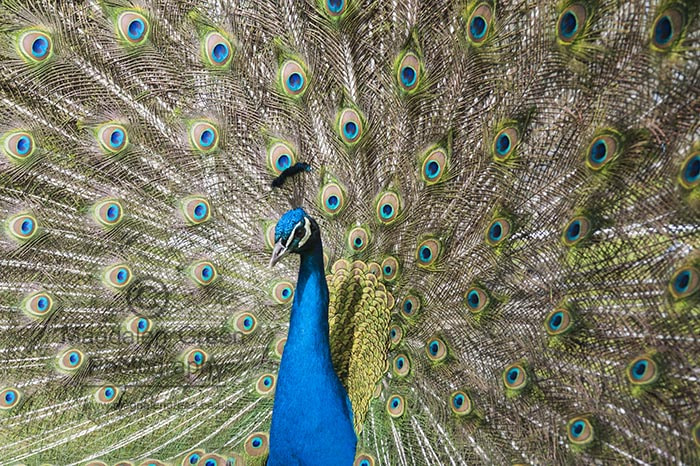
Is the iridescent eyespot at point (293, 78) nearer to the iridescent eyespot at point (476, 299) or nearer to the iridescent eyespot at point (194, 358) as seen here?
the iridescent eyespot at point (476, 299)

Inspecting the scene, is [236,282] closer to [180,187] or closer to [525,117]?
[180,187]

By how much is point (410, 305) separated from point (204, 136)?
87cm

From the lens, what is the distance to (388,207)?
185 cm

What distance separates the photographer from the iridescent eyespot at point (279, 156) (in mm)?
1883

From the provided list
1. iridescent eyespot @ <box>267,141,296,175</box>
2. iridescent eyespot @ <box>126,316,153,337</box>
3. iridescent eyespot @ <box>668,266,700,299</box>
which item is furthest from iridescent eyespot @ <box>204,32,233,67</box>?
iridescent eyespot @ <box>668,266,700,299</box>

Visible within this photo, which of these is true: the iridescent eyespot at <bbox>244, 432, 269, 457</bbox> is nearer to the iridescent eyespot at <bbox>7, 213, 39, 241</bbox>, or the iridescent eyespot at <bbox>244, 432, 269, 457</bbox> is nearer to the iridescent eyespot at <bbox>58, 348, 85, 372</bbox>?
the iridescent eyespot at <bbox>58, 348, 85, 372</bbox>

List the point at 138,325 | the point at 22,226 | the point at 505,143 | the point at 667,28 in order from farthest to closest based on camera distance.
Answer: the point at 138,325
the point at 22,226
the point at 505,143
the point at 667,28

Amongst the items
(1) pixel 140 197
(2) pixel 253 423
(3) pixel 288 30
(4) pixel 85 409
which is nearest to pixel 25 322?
(4) pixel 85 409

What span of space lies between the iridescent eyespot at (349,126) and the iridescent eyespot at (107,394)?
1174mm

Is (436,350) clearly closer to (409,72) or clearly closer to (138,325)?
(409,72)

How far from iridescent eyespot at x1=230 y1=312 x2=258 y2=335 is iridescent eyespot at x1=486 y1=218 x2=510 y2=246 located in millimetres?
887

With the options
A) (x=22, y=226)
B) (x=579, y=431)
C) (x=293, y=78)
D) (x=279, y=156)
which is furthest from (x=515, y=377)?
(x=22, y=226)

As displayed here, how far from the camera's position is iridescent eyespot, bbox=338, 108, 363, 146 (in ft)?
5.93

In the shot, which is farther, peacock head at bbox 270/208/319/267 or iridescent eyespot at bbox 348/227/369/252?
iridescent eyespot at bbox 348/227/369/252
